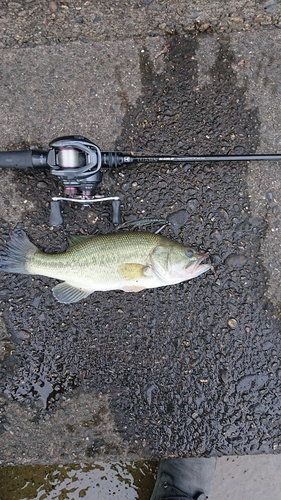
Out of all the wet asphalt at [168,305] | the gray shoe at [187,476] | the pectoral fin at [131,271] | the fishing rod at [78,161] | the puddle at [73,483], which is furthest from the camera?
the puddle at [73,483]

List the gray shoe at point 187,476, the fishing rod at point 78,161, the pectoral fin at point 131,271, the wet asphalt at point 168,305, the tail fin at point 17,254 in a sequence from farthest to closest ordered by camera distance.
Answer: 1. the gray shoe at point 187,476
2. the wet asphalt at point 168,305
3. the tail fin at point 17,254
4. the pectoral fin at point 131,271
5. the fishing rod at point 78,161

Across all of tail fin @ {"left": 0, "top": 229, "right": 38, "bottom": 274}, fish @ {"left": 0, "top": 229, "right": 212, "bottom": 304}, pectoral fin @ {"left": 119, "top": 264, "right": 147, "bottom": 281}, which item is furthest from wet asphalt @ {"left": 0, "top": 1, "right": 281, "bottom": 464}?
pectoral fin @ {"left": 119, "top": 264, "right": 147, "bottom": 281}

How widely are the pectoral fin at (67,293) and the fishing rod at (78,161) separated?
51 cm

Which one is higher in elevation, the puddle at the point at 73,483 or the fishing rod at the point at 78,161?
the fishing rod at the point at 78,161

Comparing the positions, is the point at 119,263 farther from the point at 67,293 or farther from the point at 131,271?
the point at 67,293

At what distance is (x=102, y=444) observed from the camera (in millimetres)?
2838

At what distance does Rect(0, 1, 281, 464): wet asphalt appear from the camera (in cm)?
283

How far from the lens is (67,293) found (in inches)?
105

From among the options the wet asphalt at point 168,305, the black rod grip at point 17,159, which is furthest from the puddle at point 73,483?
the black rod grip at point 17,159

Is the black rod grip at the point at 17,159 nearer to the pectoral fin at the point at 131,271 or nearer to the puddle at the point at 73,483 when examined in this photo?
the pectoral fin at the point at 131,271

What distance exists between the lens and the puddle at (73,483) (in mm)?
3119

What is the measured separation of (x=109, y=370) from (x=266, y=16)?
328cm

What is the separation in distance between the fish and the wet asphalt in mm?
269

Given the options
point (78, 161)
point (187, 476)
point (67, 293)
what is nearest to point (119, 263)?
point (67, 293)
